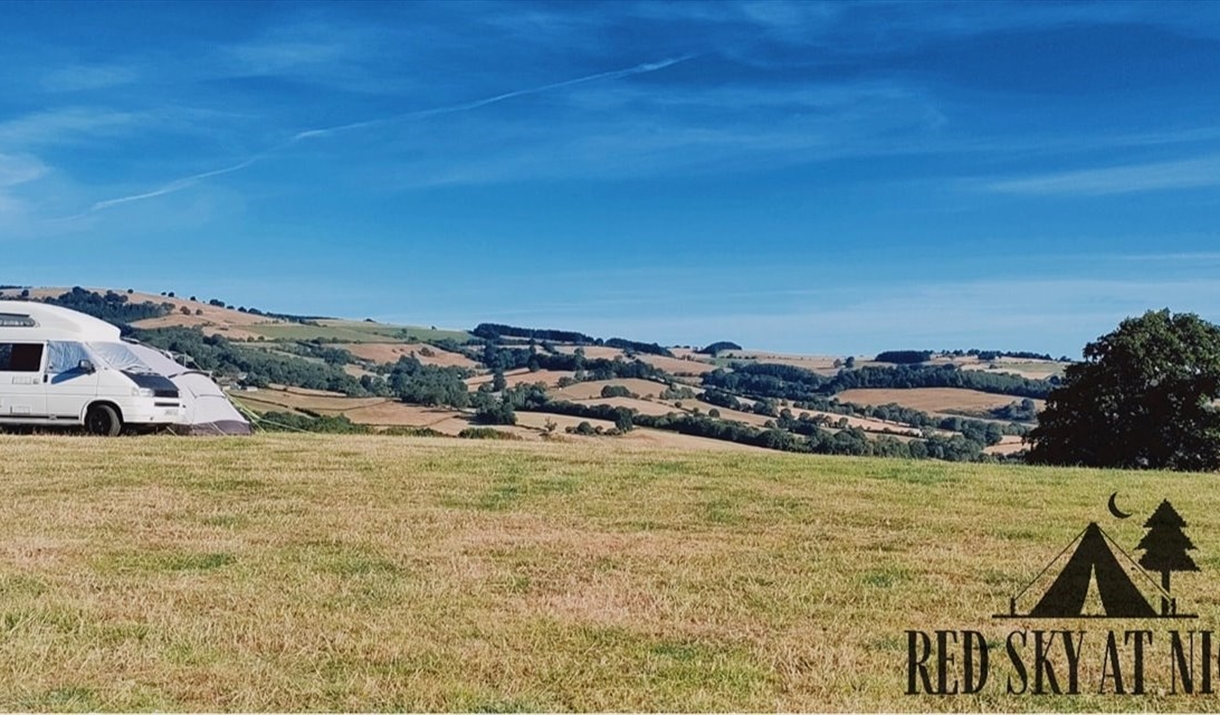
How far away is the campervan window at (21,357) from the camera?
2398 cm

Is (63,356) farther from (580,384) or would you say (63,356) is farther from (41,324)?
(580,384)

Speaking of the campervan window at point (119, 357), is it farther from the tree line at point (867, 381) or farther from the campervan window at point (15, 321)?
the tree line at point (867, 381)

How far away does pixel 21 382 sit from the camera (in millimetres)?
24156

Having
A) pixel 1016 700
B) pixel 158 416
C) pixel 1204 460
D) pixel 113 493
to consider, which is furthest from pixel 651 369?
pixel 1016 700

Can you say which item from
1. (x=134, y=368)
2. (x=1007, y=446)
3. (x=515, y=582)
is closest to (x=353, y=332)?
(x=1007, y=446)

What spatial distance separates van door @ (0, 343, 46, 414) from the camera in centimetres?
2400

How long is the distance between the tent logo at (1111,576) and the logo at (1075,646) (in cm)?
2

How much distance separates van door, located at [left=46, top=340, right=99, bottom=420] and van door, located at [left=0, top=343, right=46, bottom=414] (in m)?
0.19

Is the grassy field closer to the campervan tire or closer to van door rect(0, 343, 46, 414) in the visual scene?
the campervan tire

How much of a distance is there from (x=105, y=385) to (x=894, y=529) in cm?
1880

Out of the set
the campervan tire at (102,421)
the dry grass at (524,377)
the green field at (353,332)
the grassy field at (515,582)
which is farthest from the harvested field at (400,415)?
the green field at (353,332)

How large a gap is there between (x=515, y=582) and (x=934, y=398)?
316ft

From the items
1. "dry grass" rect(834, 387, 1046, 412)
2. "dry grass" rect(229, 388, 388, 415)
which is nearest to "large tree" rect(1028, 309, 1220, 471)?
"dry grass" rect(229, 388, 388, 415)

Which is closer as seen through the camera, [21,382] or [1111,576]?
[1111,576]
